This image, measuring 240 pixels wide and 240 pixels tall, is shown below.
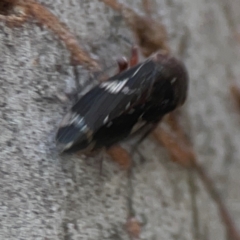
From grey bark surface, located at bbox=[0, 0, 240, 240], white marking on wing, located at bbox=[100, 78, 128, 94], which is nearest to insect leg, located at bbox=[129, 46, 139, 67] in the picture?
grey bark surface, located at bbox=[0, 0, 240, 240]

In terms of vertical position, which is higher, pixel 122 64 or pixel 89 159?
pixel 122 64

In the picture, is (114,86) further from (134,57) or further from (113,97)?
(134,57)

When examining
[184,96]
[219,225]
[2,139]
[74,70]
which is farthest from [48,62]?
[219,225]

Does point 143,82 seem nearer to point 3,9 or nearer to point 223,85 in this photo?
point 3,9

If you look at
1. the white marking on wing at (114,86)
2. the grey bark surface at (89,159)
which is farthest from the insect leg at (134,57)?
the white marking on wing at (114,86)

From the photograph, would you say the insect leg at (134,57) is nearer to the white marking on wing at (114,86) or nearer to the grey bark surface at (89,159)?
the grey bark surface at (89,159)

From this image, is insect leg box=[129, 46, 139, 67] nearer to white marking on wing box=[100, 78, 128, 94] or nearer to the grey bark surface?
the grey bark surface

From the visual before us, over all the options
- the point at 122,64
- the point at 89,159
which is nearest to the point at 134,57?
the point at 122,64

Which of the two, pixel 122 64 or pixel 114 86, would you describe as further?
pixel 122 64
